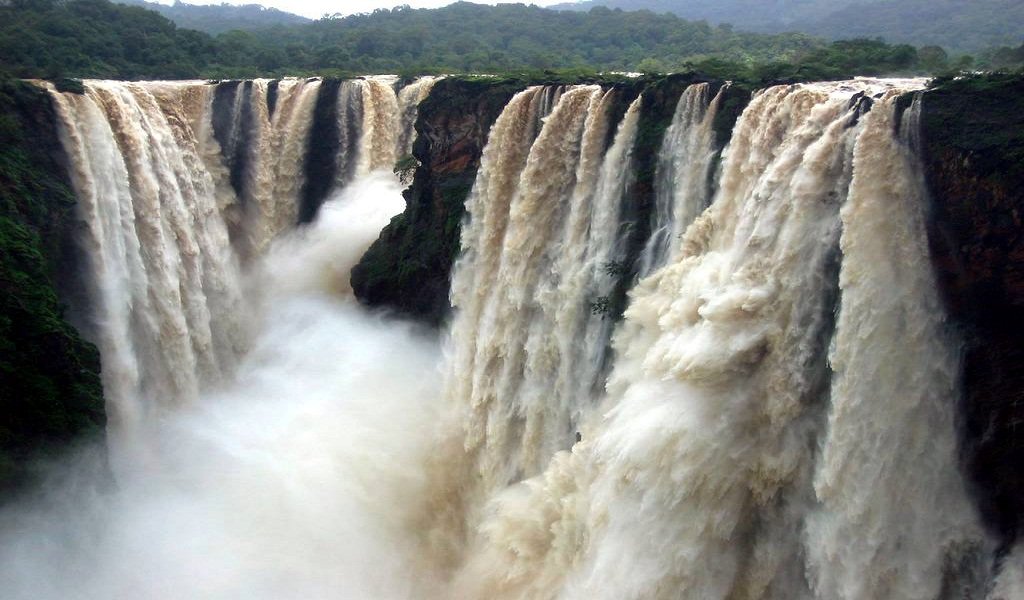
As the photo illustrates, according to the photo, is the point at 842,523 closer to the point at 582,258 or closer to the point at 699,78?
the point at 582,258

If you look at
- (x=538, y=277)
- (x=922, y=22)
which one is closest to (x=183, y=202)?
(x=538, y=277)

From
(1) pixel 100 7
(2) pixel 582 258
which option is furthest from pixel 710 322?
(1) pixel 100 7

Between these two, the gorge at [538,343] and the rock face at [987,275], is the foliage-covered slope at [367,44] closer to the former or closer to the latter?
the gorge at [538,343]

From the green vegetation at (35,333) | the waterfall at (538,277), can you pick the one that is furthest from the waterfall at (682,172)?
the green vegetation at (35,333)

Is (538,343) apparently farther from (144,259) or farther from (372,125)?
(372,125)

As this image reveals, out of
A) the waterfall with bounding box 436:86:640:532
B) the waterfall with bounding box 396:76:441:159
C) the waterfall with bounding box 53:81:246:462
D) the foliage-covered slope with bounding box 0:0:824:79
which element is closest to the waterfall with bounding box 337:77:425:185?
the waterfall with bounding box 396:76:441:159

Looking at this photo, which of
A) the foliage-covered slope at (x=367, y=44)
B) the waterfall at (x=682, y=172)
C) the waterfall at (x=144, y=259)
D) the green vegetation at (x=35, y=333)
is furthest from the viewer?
the foliage-covered slope at (x=367, y=44)
